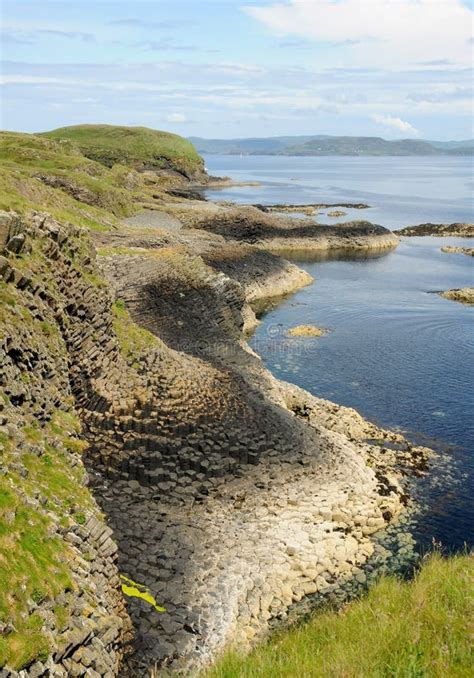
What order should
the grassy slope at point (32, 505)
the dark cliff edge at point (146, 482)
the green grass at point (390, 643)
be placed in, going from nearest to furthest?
the green grass at point (390, 643), the grassy slope at point (32, 505), the dark cliff edge at point (146, 482)

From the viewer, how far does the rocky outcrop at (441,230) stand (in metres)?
133

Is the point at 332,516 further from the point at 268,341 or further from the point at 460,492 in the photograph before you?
the point at 268,341

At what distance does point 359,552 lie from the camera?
89.2 ft

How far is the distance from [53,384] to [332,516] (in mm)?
14173

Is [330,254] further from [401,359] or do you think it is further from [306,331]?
[401,359]

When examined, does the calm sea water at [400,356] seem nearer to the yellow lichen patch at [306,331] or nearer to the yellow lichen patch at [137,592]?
the yellow lichen patch at [306,331]

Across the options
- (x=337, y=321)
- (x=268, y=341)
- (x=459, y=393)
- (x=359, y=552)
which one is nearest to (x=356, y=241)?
(x=337, y=321)

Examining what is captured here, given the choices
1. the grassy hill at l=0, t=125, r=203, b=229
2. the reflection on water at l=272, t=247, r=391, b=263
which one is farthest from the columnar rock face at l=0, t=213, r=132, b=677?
the reflection on water at l=272, t=247, r=391, b=263

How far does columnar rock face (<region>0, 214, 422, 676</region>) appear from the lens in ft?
66.8

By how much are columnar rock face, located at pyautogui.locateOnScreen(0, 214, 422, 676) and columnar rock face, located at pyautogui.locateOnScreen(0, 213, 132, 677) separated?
86mm

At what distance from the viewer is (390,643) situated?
488 inches

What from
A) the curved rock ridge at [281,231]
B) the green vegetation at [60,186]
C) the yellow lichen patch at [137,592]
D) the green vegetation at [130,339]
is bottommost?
the yellow lichen patch at [137,592]

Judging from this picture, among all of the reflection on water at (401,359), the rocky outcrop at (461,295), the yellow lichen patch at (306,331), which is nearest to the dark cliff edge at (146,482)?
the reflection on water at (401,359)

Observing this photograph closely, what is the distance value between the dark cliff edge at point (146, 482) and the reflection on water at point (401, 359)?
247cm
